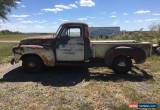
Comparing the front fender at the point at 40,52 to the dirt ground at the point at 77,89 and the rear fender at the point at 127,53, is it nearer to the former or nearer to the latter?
the dirt ground at the point at 77,89

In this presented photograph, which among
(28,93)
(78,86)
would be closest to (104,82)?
(78,86)

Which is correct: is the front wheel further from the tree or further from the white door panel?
the tree

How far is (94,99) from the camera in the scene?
29.6ft

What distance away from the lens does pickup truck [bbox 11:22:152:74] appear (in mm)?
12984

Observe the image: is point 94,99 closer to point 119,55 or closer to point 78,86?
point 78,86

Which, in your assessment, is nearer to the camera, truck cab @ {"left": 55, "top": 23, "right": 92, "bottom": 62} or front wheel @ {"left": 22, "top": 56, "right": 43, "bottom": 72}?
truck cab @ {"left": 55, "top": 23, "right": 92, "bottom": 62}

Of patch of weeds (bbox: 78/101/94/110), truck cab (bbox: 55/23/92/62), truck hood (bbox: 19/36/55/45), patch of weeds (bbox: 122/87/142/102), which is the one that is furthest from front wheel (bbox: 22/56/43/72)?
patch of weeds (bbox: 78/101/94/110)

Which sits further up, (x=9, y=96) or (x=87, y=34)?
(x=87, y=34)

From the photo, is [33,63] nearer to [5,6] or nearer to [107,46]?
[107,46]

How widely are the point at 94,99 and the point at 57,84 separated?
8.14 feet

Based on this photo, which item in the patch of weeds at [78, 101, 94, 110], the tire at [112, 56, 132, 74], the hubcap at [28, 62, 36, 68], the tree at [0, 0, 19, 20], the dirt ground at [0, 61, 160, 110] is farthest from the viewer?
the tree at [0, 0, 19, 20]

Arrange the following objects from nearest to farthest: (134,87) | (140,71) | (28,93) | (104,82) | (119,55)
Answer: (28,93) < (134,87) < (104,82) < (119,55) < (140,71)

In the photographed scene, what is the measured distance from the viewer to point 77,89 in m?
10.3

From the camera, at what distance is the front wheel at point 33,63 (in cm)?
1316
